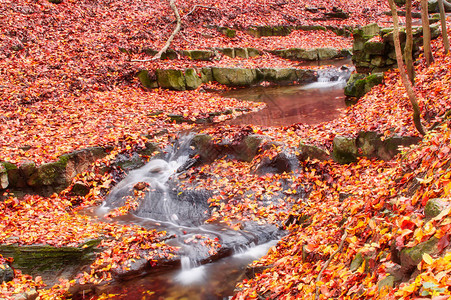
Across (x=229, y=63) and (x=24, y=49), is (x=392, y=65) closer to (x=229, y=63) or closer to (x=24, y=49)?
(x=229, y=63)

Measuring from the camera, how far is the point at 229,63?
1583 centimetres

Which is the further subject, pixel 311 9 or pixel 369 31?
pixel 311 9

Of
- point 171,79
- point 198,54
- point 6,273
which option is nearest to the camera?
point 6,273

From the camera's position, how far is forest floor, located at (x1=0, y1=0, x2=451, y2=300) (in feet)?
10.7

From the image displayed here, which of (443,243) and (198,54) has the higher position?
(198,54)

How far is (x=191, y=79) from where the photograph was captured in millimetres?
14242

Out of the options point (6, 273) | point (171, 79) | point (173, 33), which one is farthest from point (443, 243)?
point (173, 33)

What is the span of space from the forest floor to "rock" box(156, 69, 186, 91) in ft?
1.95

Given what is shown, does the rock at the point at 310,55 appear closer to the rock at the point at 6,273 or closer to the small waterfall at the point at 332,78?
the small waterfall at the point at 332,78

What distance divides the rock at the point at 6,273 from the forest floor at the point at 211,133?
105mm

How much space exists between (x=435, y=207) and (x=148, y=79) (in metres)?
12.8

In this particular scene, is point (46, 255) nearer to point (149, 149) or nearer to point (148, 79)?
point (149, 149)

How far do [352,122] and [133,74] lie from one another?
9289mm

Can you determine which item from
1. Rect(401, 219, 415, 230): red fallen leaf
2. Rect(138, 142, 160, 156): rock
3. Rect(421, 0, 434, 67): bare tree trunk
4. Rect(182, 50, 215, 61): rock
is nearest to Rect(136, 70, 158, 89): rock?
Rect(182, 50, 215, 61): rock
